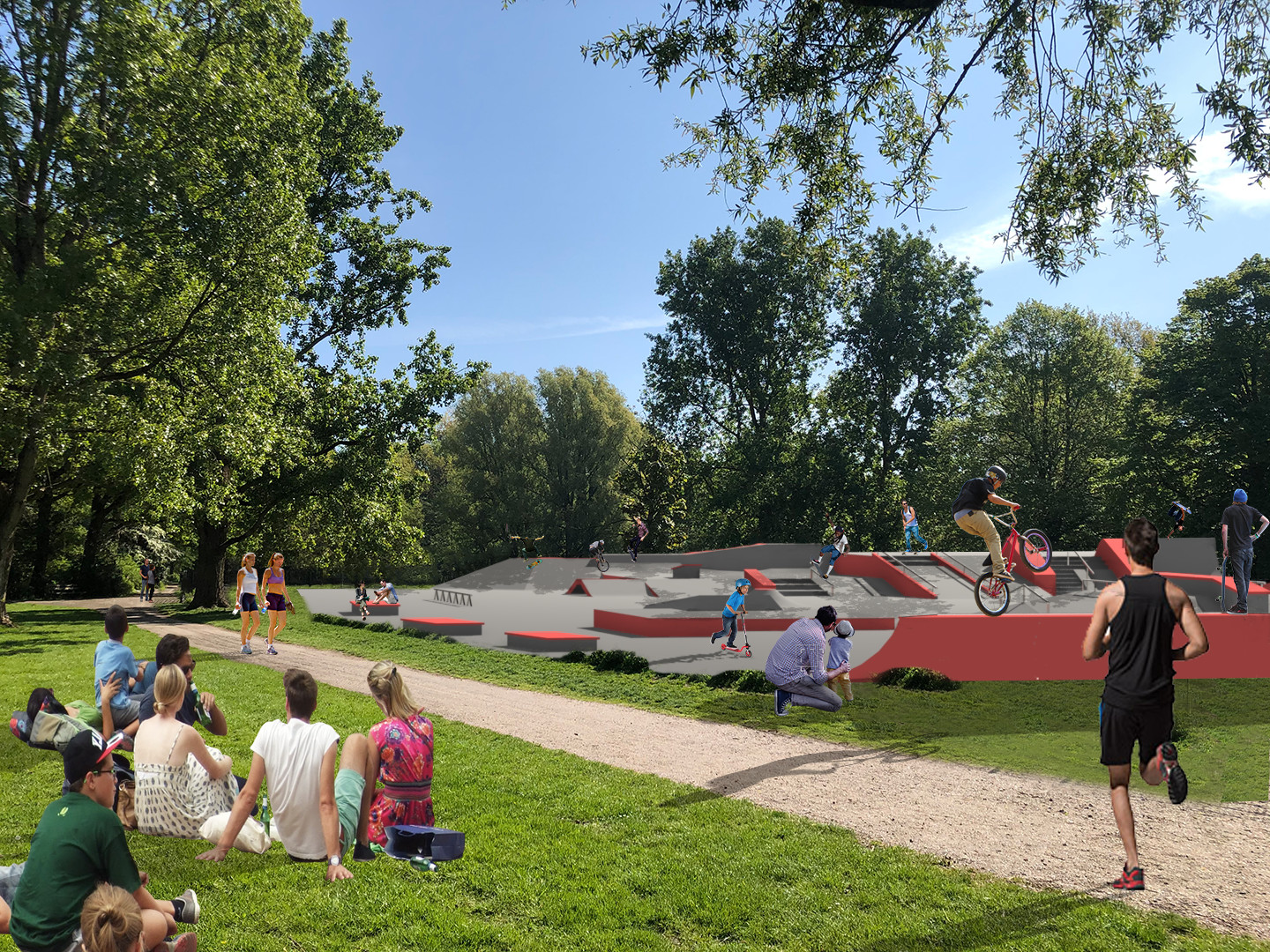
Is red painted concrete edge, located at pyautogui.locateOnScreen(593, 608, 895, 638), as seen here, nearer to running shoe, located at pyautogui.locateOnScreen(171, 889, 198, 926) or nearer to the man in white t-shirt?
the man in white t-shirt

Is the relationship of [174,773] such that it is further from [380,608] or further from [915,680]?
[380,608]

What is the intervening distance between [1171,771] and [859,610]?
65.4 ft

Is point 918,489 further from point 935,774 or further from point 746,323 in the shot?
point 935,774

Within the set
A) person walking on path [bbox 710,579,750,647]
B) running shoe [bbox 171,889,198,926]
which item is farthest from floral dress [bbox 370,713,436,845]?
person walking on path [bbox 710,579,750,647]

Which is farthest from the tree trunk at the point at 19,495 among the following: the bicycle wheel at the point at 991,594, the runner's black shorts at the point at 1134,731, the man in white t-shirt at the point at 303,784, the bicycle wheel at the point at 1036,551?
the runner's black shorts at the point at 1134,731

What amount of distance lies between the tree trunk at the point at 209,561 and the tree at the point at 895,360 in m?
30.8

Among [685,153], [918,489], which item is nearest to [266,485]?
[685,153]

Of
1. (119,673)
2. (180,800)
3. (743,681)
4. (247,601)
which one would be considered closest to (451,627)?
(247,601)

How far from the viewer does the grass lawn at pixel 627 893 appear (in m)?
4.72

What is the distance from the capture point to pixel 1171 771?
432 centimetres

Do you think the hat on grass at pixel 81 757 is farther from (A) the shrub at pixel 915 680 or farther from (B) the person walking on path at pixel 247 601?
(B) the person walking on path at pixel 247 601

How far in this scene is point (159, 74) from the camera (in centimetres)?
1641

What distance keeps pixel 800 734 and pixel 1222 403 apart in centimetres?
2838

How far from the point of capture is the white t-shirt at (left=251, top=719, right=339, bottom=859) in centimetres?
451
